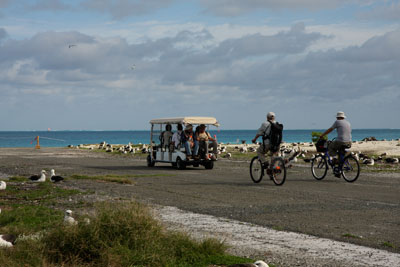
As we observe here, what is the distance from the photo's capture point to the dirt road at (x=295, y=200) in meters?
10.2

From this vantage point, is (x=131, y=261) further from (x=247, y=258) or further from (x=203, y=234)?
(x=203, y=234)

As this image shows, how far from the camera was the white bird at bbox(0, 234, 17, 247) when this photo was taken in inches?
288

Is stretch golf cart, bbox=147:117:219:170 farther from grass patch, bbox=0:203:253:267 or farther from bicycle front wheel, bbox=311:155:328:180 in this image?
grass patch, bbox=0:203:253:267

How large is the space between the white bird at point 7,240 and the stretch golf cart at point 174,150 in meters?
17.3

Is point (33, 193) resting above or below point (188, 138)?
below

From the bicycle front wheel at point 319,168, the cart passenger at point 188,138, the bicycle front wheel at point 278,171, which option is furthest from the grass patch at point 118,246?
the cart passenger at point 188,138

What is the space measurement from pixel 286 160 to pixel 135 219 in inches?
440

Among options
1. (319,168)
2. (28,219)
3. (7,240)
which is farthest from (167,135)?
(7,240)

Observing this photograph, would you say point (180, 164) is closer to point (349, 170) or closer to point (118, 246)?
point (349, 170)

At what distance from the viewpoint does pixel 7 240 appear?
757 cm

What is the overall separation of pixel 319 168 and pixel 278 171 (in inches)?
109

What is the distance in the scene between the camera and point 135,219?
7402 mm

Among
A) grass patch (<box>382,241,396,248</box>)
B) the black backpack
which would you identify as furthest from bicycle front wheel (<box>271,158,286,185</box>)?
grass patch (<box>382,241,396,248</box>)

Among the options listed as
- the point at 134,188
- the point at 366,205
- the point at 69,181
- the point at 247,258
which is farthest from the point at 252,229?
the point at 69,181
